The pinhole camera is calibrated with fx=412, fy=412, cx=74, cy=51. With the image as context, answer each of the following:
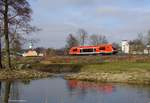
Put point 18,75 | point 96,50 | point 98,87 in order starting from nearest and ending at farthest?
1. point 98,87
2. point 18,75
3. point 96,50

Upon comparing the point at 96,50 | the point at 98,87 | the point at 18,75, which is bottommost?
the point at 98,87

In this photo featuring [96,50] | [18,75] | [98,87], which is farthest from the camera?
[96,50]

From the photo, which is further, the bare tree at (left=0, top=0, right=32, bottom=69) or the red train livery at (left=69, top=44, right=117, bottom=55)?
the red train livery at (left=69, top=44, right=117, bottom=55)

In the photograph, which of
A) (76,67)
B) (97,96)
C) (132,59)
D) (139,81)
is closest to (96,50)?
(132,59)

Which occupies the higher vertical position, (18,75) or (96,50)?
(96,50)

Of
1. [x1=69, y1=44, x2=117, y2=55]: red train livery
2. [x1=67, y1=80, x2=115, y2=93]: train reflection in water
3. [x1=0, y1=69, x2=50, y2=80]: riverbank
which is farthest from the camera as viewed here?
[x1=69, y1=44, x2=117, y2=55]: red train livery

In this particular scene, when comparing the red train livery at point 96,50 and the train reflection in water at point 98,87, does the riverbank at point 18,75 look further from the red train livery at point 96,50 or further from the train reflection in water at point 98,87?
the red train livery at point 96,50

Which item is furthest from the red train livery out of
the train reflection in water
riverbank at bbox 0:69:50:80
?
the train reflection in water

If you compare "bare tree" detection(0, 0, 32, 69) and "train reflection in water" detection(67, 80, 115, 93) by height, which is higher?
"bare tree" detection(0, 0, 32, 69)

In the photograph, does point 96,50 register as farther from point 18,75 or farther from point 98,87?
point 98,87

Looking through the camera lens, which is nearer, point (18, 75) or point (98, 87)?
point (98, 87)

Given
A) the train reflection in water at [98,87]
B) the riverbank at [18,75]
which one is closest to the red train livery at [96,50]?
the riverbank at [18,75]

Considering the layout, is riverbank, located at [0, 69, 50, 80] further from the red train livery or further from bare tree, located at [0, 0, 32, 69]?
the red train livery

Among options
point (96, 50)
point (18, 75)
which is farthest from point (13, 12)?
point (96, 50)
